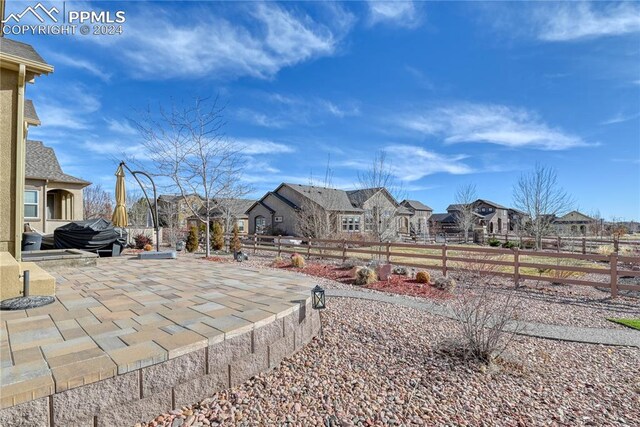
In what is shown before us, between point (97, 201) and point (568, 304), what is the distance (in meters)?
34.6

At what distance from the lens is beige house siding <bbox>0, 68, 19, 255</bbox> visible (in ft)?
15.2

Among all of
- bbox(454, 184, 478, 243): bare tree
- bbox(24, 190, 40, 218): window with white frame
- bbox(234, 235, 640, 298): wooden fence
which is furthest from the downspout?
bbox(454, 184, 478, 243): bare tree

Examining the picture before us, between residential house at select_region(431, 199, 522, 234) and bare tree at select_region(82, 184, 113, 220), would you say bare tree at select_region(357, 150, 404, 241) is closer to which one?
bare tree at select_region(82, 184, 113, 220)

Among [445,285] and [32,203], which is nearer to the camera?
[445,285]

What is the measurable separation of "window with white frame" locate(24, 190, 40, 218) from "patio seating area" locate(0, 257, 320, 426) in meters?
12.4

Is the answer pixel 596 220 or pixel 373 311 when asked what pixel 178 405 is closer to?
pixel 373 311

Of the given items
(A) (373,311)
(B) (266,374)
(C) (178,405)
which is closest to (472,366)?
(A) (373,311)

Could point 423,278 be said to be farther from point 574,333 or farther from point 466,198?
point 466,198

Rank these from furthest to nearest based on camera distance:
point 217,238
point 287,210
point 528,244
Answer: point 287,210 < point 528,244 < point 217,238

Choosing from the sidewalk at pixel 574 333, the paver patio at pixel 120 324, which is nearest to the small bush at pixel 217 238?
the paver patio at pixel 120 324

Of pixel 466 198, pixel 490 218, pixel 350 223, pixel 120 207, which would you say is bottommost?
pixel 350 223

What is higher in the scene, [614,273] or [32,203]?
[32,203]

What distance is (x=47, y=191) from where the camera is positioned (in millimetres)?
14781

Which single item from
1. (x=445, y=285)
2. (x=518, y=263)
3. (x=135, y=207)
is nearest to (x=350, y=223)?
(x=135, y=207)
